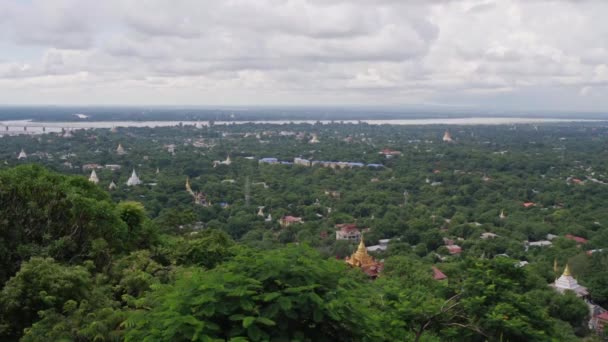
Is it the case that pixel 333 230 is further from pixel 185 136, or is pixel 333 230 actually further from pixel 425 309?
pixel 185 136

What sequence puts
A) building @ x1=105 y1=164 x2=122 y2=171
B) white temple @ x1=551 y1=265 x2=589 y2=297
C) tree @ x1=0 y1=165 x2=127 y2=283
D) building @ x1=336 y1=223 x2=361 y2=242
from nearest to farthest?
1. tree @ x1=0 y1=165 x2=127 y2=283
2. white temple @ x1=551 y1=265 x2=589 y2=297
3. building @ x1=336 y1=223 x2=361 y2=242
4. building @ x1=105 y1=164 x2=122 y2=171

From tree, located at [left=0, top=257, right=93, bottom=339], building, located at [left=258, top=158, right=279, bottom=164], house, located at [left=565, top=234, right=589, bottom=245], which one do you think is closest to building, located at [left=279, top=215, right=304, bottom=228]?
house, located at [left=565, top=234, right=589, bottom=245]

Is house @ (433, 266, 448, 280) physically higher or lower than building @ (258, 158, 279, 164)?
lower

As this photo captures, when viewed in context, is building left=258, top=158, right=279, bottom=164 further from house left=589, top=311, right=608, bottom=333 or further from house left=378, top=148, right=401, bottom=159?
house left=589, top=311, right=608, bottom=333

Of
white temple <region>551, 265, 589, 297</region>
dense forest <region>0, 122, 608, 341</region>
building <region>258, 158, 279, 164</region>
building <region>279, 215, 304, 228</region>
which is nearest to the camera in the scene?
dense forest <region>0, 122, 608, 341</region>

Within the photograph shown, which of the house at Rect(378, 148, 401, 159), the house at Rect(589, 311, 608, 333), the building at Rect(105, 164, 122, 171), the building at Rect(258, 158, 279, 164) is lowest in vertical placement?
the house at Rect(589, 311, 608, 333)

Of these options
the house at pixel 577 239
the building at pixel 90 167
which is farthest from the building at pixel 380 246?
the building at pixel 90 167

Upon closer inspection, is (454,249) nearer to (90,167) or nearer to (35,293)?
(35,293)

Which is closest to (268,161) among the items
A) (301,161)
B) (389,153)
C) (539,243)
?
(301,161)
